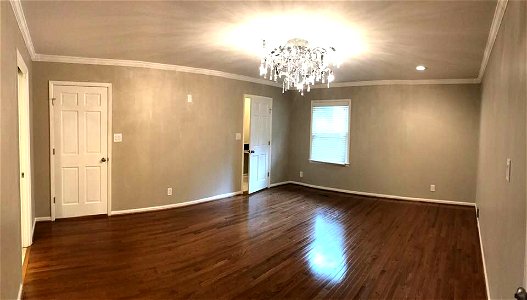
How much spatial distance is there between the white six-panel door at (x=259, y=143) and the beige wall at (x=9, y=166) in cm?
428

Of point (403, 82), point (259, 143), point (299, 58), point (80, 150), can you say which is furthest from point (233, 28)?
point (403, 82)

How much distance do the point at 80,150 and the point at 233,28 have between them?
10.1ft

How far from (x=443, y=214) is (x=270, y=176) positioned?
11.4 feet

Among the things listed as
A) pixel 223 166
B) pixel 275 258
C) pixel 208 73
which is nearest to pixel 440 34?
pixel 275 258

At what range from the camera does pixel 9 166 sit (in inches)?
89.6

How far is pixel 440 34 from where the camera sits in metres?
3.14

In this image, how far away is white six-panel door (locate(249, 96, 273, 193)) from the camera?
6.53 metres

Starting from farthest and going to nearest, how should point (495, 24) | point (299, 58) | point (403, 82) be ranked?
point (403, 82), point (299, 58), point (495, 24)

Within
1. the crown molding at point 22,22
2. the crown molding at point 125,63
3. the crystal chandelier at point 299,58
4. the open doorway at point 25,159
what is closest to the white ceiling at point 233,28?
the crown molding at point 22,22

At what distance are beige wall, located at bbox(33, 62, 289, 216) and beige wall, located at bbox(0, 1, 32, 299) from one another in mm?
2086

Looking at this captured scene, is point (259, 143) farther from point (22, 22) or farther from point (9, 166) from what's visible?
point (9, 166)

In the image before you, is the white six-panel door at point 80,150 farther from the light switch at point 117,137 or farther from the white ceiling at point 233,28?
the white ceiling at point 233,28

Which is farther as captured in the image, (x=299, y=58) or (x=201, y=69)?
(x=201, y=69)

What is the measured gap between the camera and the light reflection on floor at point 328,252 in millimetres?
3129
